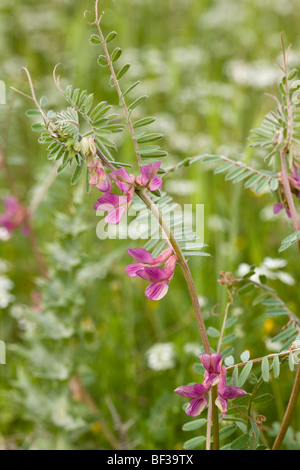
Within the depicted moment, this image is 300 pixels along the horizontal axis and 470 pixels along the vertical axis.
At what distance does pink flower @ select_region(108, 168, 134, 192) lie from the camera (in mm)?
684

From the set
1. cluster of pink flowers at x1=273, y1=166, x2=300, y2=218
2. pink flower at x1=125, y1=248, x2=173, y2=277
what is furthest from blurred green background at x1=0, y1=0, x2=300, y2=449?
pink flower at x1=125, y1=248, x2=173, y2=277

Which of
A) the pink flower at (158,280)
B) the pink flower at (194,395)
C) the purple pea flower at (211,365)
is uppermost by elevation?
the pink flower at (158,280)

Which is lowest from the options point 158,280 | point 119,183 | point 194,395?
point 194,395

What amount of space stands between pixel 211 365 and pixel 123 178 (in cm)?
26

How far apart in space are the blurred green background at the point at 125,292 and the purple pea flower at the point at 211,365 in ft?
0.85

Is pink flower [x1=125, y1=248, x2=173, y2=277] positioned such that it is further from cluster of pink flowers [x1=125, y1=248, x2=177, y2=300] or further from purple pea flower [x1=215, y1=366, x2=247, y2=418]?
purple pea flower [x1=215, y1=366, x2=247, y2=418]

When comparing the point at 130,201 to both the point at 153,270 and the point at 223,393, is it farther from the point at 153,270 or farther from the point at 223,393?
the point at 223,393

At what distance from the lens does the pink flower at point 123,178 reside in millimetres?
684

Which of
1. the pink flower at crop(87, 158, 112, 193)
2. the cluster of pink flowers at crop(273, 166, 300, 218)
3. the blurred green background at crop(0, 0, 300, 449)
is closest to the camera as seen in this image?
the pink flower at crop(87, 158, 112, 193)

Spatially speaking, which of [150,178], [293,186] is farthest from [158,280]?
[293,186]

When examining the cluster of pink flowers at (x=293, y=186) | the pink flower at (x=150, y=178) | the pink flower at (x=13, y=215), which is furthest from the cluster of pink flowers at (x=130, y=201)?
the pink flower at (x=13, y=215)

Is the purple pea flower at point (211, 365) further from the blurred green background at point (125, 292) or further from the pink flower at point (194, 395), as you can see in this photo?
the blurred green background at point (125, 292)

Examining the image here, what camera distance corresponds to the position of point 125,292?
1.66m

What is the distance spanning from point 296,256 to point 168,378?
58cm
